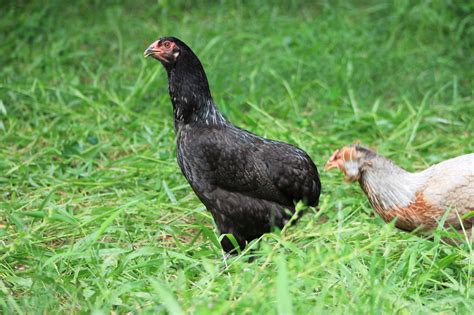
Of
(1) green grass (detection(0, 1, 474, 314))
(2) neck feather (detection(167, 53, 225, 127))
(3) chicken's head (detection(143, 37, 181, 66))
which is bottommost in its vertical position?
(1) green grass (detection(0, 1, 474, 314))

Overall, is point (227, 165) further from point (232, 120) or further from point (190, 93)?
point (232, 120)

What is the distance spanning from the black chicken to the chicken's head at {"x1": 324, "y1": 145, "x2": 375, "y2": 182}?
8.0 inches

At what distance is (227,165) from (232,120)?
190 centimetres

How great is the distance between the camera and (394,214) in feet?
12.9

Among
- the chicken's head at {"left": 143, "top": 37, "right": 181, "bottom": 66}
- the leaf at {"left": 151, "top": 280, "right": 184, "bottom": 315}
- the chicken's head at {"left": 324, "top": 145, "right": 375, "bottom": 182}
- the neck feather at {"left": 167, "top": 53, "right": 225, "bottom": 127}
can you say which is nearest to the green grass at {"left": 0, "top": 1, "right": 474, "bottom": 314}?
the leaf at {"left": 151, "top": 280, "right": 184, "bottom": 315}

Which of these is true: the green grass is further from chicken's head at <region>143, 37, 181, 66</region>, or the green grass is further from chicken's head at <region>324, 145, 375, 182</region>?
chicken's head at <region>143, 37, 181, 66</region>

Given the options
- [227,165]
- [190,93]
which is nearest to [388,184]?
[227,165]

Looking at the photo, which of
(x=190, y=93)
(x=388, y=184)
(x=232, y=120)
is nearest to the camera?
(x=388, y=184)

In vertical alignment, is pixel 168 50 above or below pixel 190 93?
above

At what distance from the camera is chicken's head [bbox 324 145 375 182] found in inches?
158

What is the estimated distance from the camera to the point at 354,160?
13.2 ft

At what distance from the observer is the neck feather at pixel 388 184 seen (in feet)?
12.8

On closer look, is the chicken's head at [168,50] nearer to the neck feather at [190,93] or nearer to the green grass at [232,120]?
the neck feather at [190,93]

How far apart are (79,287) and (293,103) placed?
3161 millimetres
